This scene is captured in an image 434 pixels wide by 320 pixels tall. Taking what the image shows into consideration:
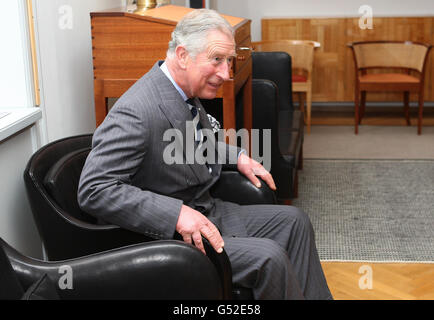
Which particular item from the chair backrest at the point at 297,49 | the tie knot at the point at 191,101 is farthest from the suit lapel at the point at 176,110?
the chair backrest at the point at 297,49

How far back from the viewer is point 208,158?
7.63 feet

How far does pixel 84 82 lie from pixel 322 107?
4.68 metres

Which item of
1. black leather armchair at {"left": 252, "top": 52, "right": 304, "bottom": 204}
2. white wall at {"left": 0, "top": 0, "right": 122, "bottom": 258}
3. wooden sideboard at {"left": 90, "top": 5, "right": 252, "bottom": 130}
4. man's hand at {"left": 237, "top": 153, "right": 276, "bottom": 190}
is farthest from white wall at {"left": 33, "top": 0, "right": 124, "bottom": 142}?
black leather armchair at {"left": 252, "top": 52, "right": 304, "bottom": 204}

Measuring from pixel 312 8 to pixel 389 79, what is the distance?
1540 mm

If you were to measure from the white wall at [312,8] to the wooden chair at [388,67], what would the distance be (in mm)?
648

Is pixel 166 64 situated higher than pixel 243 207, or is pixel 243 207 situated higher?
pixel 166 64

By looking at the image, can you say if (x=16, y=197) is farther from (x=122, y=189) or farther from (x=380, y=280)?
(x=380, y=280)

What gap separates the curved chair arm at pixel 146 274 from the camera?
5.01 feet

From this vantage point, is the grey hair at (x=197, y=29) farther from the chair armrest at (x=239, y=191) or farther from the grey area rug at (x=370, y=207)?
the grey area rug at (x=370, y=207)

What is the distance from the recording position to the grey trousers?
1.84 meters

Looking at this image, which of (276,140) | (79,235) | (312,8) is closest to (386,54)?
(312,8)
